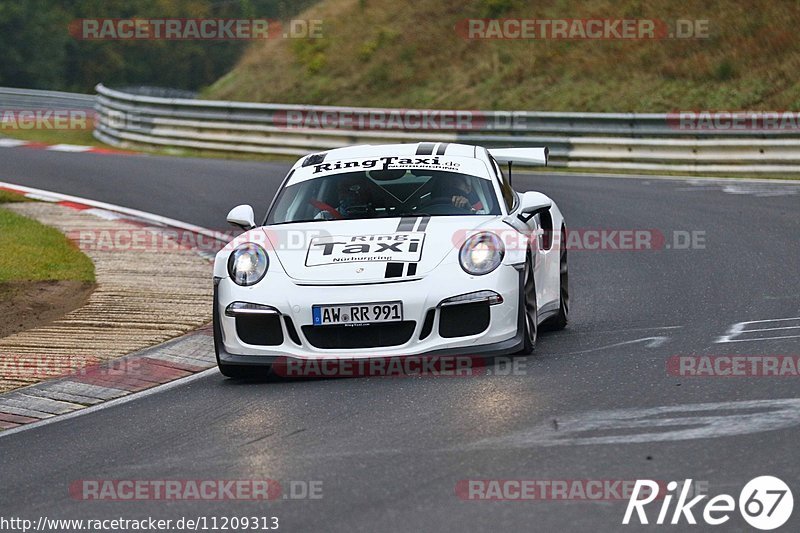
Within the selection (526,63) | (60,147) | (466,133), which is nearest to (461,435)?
(466,133)

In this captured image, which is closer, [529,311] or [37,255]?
[529,311]

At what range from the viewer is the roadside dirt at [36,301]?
10.2 meters

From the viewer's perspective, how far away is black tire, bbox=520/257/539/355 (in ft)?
25.8

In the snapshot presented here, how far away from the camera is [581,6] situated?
100ft

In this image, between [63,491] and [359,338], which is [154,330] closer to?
[359,338]

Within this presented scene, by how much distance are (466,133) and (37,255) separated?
11.4 meters

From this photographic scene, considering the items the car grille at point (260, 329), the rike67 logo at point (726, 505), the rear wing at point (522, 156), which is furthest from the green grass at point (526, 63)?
the rike67 logo at point (726, 505)

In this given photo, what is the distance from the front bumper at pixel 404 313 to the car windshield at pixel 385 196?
1.01 metres

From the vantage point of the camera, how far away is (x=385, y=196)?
8883 millimetres

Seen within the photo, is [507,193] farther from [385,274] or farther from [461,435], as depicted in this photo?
[461,435]

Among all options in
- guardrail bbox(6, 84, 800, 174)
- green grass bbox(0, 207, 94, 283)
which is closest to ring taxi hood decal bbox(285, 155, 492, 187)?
green grass bbox(0, 207, 94, 283)

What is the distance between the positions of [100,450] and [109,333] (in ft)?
10.7

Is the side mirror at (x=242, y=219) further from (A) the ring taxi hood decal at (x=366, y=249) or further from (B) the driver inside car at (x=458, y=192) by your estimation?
(B) the driver inside car at (x=458, y=192)

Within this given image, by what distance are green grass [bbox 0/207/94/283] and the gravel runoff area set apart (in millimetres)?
167
